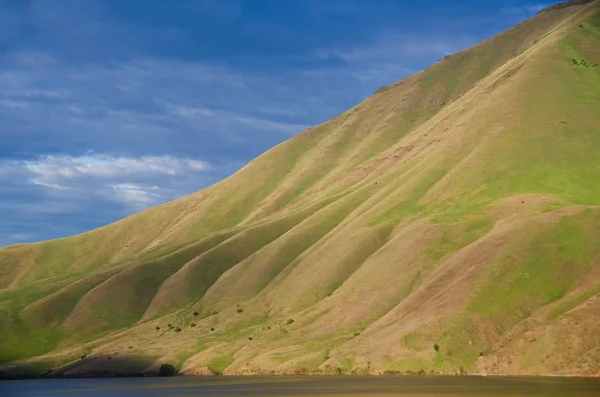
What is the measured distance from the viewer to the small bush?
146375 millimetres

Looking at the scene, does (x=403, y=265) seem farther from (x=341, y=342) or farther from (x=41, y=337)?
(x=41, y=337)

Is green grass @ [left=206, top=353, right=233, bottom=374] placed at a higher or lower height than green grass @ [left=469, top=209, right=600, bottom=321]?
lower

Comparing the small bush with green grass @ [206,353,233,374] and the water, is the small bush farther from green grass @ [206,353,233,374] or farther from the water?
the water

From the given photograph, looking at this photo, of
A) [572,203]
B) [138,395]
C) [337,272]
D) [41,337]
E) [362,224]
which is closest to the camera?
[138,395]

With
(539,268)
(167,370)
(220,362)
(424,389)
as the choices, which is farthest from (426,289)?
(424,389)

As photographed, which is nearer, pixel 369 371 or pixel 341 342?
pixel 369 371

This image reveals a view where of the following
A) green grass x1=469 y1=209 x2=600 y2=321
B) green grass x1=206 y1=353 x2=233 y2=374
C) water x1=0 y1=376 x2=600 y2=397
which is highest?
green grass x1=469 y1=209 x2=600 y2=321

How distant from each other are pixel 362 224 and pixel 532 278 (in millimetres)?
60924

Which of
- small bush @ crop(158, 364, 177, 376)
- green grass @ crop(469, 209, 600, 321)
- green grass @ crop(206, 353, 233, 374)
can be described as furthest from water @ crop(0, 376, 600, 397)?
small bush @ crop(158, 364, 177, 376)

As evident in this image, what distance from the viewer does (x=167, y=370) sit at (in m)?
147

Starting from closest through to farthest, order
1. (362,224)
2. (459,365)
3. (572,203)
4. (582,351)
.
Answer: (582,351) → (459,365) → (572,203) → (362,224)

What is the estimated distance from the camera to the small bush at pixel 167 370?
14638 centimetres

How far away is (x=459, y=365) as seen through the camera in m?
111

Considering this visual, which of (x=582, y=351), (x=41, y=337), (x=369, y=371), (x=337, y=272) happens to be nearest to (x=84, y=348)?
(x=41, y=337)
